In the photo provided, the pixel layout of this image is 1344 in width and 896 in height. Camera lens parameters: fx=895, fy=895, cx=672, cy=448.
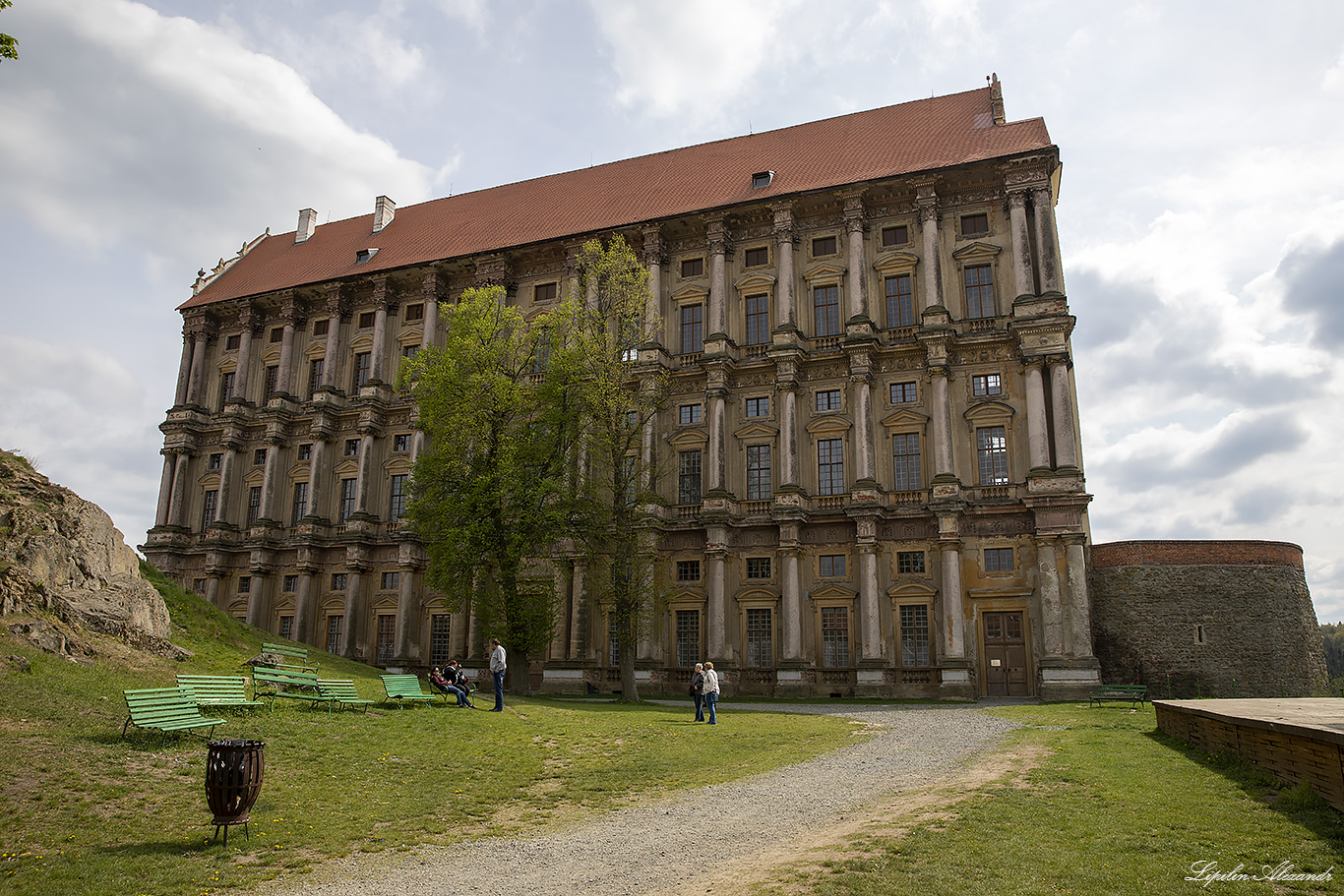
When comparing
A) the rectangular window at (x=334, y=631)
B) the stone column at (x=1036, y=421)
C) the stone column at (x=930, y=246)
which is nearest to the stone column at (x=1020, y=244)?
the stone column at (x=930, y=246)

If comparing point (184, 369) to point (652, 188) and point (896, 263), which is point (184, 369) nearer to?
point (652, 188)

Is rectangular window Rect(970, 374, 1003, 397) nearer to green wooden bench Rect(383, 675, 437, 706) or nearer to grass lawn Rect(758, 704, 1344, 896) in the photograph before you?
grass lawn Rect(758, 704, 1344, 896)

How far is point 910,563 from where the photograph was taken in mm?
35688

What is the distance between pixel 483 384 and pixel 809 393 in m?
14.6

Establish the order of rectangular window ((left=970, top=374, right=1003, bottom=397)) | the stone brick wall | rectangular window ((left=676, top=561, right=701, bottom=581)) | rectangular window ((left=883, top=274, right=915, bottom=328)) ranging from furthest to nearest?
1. rectangular window ((left=883, top=274, right=915, bottom=328))
2. rectangular window ((left=676, top=561, right=701, bottom=581))
3. rectangular window ((left=970, top=374, right=1003, bottom=397))
4. the stone brick wall

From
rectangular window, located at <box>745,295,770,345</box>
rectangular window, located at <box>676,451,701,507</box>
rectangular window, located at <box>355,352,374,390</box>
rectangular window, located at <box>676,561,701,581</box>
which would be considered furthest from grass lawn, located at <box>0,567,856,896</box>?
rectangular window, located at <box>355,352,374,390</box>

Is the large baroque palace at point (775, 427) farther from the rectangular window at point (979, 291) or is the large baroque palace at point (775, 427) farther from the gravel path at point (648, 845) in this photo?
the gravel path at point (648, 845)

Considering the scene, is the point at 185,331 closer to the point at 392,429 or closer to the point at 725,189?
the point at 392,429

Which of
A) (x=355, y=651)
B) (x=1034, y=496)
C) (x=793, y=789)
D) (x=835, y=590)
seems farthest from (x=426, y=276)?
(x=793, y=789)

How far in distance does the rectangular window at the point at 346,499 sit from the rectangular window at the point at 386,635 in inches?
240

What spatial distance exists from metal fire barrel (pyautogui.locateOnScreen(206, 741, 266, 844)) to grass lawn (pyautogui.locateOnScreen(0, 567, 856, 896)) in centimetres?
35

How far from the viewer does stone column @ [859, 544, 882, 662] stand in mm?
34625

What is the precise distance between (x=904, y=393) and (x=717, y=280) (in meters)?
9.90

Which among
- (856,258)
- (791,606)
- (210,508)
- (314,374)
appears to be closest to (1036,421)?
(856,258)
